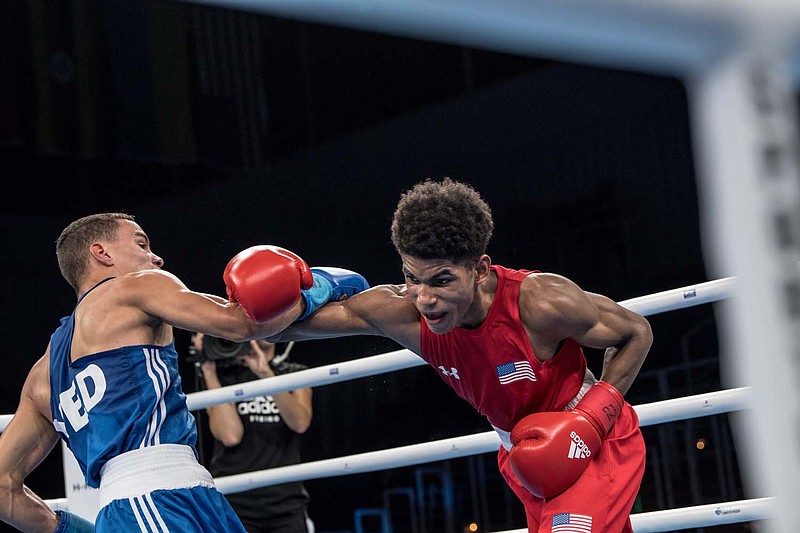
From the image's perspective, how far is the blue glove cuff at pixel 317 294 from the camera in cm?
→ 211

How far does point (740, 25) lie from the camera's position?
0.36 m

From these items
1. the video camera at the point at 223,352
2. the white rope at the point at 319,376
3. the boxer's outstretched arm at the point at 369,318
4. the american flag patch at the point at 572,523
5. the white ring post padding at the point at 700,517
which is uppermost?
the video camera at the point at 223,352

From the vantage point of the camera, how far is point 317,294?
2133mm

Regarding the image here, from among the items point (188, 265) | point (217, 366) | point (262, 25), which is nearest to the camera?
point (217, 366)

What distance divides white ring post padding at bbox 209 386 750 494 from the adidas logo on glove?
331mm

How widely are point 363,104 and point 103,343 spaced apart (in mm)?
7942

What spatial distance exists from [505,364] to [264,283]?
521 mm

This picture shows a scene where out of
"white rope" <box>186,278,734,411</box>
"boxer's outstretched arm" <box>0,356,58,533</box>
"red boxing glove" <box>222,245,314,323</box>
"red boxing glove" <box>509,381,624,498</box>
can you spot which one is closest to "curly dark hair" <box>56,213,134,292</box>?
"boxer's outstretched arm" <box>0,356,58,533</box>

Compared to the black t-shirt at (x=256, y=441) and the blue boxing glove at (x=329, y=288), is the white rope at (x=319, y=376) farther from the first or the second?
the black t-shirt at (x=256, y=441)

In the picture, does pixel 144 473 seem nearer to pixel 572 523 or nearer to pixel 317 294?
pixel 317 294

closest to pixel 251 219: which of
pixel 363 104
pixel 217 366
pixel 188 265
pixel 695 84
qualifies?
pixel 188 265

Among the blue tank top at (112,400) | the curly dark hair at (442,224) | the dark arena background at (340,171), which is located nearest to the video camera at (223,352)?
the blue tank top at (112,400)

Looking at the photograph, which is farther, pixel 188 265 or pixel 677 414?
pixel 188 265

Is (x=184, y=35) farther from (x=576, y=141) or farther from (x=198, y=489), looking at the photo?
(x=198, y=489)
